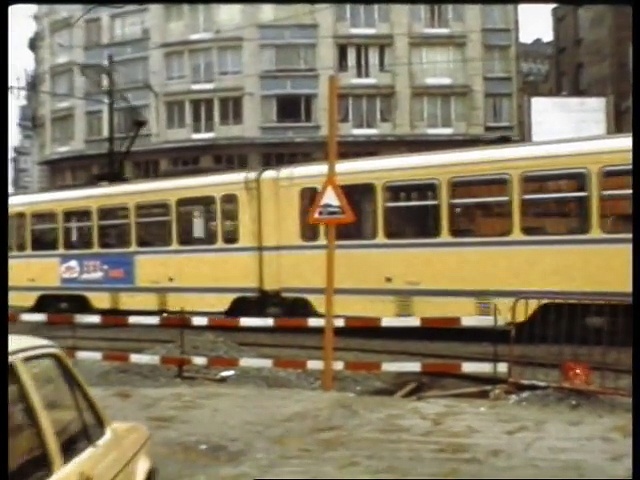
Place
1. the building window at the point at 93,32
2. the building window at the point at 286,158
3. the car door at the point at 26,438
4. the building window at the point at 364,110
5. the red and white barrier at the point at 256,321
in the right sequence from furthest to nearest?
the red and white barrier at the point at 256,321 < the building window at the point at 286,158 < the building window at the point at 364,110 < the building window at the point at 93,32 < the car door at the point at 26,438

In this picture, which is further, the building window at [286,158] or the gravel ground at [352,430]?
the building window at [286,158]

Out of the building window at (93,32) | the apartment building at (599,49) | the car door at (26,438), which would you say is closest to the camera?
the car door at (26,438)

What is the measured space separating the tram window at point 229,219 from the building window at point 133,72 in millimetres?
564

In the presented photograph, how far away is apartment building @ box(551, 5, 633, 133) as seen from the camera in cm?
253

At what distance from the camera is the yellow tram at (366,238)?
2.99 metres

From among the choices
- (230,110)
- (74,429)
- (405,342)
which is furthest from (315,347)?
(74,429)

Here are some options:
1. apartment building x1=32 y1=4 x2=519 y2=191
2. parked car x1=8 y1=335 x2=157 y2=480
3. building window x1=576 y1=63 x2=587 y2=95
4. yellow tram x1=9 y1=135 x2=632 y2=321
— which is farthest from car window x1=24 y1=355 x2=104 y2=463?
building window x1=576 y1=63 x2=587 y2=95

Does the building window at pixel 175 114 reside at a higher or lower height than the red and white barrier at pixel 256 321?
higher

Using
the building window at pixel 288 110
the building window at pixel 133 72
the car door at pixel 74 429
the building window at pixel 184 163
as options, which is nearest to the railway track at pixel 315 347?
the building window at pixel 184 163

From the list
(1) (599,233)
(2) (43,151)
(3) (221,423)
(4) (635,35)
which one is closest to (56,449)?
(3) (221,423)

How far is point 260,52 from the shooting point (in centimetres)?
281

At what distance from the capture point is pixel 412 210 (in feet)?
11.5

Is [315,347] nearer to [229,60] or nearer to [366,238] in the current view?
[366,238]

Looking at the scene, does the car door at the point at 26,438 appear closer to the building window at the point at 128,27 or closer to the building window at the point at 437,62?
the building window at the point at 128,27
